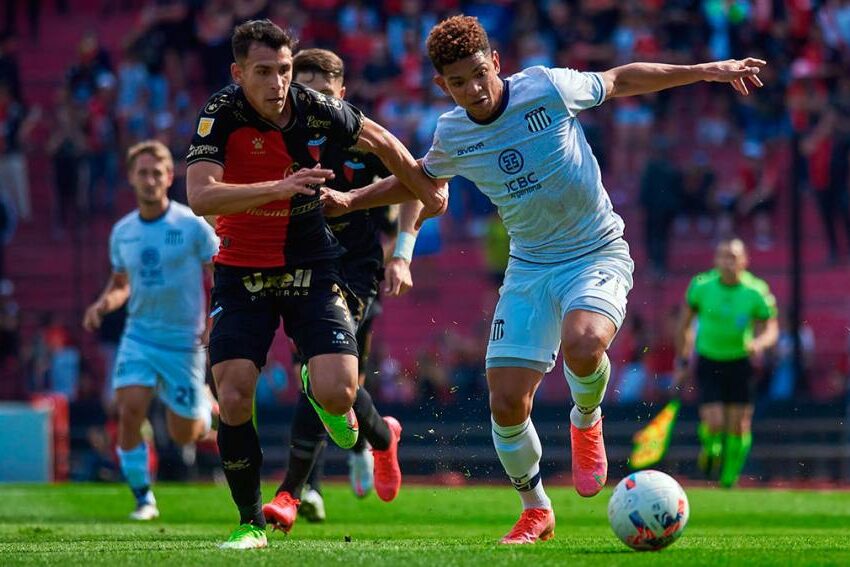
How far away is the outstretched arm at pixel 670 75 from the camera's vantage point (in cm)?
790

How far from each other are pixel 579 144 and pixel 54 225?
15895 mm

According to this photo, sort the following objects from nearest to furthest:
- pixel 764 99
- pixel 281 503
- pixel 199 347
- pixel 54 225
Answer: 1. pixel 281 503
2. pixel 199 347
3. pixel 764 99
4. pixel 54 225

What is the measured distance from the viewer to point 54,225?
2255 centimetres

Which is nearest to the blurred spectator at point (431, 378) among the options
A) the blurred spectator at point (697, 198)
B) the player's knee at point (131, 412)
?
the blurred spectator at point (697, 198)

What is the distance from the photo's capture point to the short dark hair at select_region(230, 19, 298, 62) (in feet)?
24.1

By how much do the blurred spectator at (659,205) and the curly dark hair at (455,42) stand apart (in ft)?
38.1

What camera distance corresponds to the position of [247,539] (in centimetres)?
732

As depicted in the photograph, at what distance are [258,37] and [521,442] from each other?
2.59 m

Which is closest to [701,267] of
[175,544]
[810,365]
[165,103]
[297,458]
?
[810,365]

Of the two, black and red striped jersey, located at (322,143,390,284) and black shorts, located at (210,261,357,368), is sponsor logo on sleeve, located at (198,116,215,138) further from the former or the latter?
black and red striped jersey, located at (322,143,390,284)

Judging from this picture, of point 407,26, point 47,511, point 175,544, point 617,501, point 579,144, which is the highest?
point 407,26

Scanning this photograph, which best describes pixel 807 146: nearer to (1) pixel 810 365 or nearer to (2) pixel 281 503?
(1) pixel 810 365

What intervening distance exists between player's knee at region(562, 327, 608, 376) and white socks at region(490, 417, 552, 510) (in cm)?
49

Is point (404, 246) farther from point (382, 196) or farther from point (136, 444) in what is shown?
point (136, 444)
